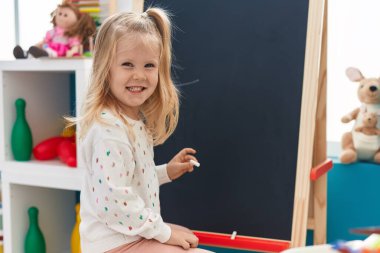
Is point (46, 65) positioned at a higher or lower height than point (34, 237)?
higher

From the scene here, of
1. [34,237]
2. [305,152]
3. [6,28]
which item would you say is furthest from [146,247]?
[6,28]

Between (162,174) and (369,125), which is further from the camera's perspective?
(369,125)

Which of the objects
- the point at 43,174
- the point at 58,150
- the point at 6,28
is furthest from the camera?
the point at 6,28

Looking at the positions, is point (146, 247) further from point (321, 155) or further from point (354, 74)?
point (354, 74)

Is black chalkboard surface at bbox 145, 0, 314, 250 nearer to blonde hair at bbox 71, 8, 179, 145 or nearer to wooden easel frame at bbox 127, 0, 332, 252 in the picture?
wooden easel frame at bbox 127, 0, 332, 252

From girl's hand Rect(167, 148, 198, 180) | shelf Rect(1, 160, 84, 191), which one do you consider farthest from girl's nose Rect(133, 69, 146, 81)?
shelf Rect(1, 160, 84, 191)

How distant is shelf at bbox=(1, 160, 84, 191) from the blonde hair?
2.04 ft

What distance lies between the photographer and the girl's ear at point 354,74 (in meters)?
2.00

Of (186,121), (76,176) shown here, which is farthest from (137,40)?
(76,176)

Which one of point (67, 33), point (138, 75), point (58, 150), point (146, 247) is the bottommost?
point (146, 247)

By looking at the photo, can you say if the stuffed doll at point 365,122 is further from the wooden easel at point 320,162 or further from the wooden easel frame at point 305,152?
the wooden easel frame at point 305,152

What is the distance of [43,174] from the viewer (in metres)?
2.09

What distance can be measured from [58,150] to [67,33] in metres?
0.47

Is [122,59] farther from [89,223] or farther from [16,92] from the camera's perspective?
[16,92]
